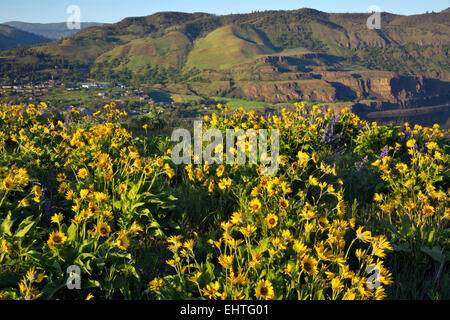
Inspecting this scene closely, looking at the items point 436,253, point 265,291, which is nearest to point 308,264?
point 265,291

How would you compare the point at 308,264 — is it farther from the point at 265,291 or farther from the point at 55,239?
the point at 55,239

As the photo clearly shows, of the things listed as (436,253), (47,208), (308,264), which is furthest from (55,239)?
(436,253)

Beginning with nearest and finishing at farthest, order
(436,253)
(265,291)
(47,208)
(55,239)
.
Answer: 1. (265,291)
2. (55,239)
3. (436,253)
4. (47,208)

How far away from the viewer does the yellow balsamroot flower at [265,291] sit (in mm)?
1706

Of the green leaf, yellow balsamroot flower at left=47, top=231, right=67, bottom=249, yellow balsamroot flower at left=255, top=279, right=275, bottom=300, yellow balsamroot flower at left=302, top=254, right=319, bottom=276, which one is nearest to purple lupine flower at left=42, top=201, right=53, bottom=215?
yellow balsamroot flower at left=47, top=231, right=67, bottom=249

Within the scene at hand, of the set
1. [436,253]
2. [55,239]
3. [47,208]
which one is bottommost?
[436,253]

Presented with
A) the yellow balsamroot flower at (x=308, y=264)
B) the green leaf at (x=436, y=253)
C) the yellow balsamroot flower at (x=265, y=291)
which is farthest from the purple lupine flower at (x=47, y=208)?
the green leaf at (x=436, y=253)

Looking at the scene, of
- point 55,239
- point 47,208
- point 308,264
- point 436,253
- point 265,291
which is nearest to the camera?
point 265,291

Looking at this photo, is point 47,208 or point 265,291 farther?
Result: point 47,208

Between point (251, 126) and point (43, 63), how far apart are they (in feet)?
679

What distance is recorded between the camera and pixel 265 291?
176cm

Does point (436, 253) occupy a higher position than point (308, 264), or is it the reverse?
point (308, 264)

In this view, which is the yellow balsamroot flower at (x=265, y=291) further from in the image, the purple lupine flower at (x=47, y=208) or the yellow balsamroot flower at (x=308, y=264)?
the purple lupine flower at (x=47, y=208)

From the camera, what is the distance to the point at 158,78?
199m
